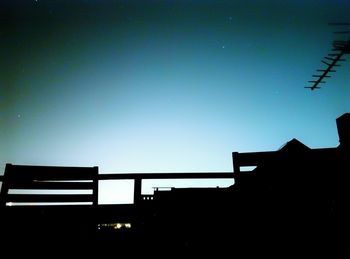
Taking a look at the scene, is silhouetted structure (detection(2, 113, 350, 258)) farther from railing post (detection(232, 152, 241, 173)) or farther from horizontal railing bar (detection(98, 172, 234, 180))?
horizontal railing bar (detection(98, 172, 234, 180))

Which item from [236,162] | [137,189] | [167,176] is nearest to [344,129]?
[236,162]

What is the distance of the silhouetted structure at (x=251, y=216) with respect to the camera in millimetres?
2316

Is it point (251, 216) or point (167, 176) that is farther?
point (167, 176)

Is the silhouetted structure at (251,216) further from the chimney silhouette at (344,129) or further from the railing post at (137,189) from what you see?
the railing post at (137,189)

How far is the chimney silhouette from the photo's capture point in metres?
2.38

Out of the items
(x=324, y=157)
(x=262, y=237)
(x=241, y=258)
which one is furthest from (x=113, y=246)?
(x=324, y=157)

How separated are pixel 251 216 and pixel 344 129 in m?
1.14

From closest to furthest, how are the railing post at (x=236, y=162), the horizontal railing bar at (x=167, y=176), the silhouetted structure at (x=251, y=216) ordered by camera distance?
the silhouetted structure at (x=251, y=216)
the railing post at (x=236, y=162)
the horizontal railing bar at (x=167, y=176)

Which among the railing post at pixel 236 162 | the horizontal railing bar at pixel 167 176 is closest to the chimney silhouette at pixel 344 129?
the railing post at pixel 236 162

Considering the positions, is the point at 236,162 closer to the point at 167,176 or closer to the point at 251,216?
the point at 251,216

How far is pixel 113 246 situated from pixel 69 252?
1.54ft

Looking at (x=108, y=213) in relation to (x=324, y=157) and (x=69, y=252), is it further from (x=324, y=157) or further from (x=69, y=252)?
(x=324, y=157)

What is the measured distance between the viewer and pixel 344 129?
8.12 ft

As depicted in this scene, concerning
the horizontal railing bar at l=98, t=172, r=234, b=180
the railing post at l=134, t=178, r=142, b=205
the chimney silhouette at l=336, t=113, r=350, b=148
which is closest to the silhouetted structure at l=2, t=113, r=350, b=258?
the chimney silhouette at l=336, t=113, r=350, b=148
